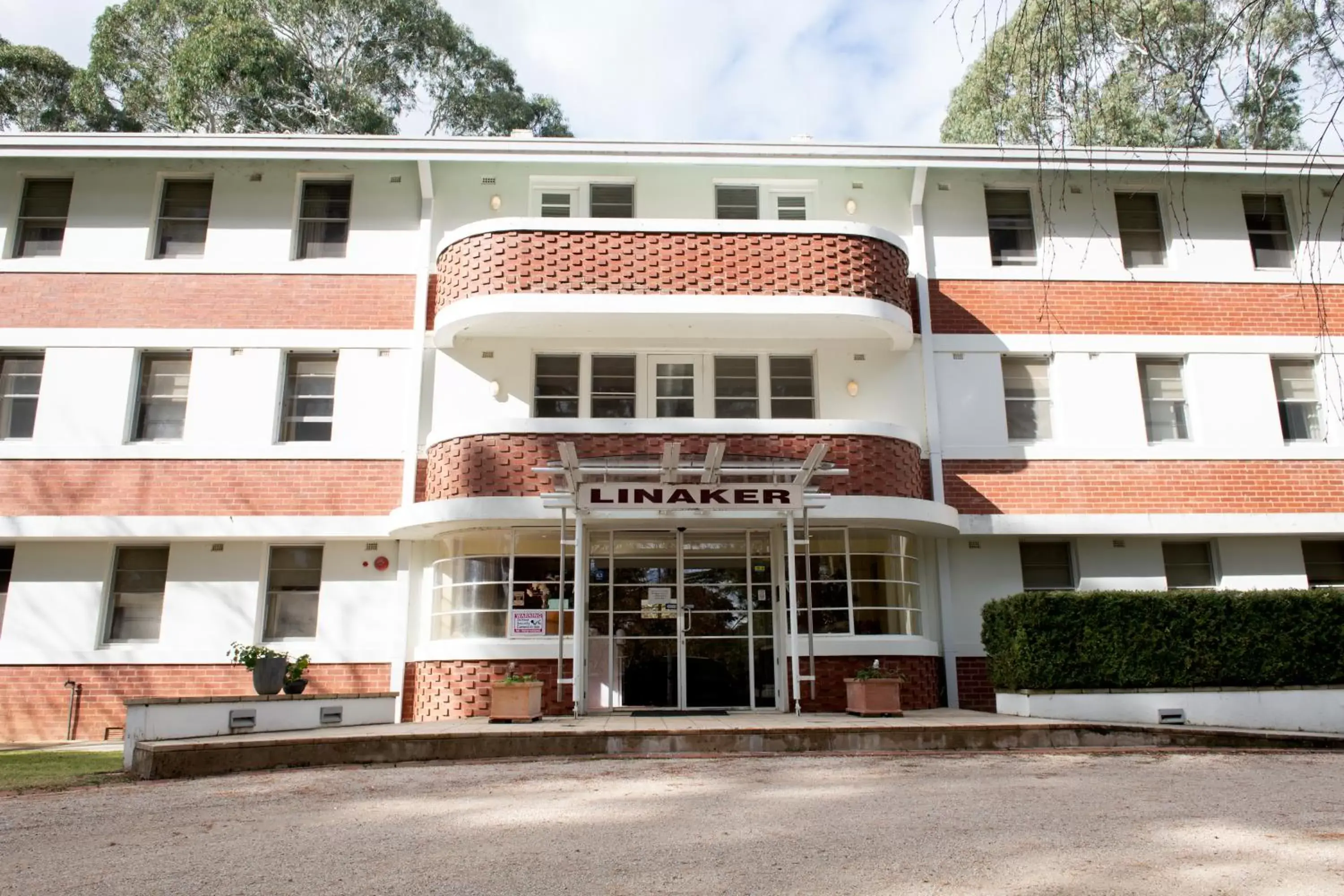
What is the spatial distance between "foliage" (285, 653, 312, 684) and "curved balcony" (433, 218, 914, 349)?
5242 mm

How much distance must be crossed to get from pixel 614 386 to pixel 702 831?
10260 millimetres

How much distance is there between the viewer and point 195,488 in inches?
623

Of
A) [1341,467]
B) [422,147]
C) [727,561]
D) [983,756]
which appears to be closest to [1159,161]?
[1341,467]

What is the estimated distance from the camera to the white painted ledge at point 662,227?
1575 centimetres

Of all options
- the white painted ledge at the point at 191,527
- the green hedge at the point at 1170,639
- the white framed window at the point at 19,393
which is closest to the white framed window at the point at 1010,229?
the green hedge at the point at 1170,639

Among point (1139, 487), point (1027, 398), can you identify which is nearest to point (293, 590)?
point (1027, 398)

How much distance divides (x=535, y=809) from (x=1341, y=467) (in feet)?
49.4

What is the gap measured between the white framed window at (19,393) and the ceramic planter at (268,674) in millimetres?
6027

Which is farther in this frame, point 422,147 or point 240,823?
point 422,147

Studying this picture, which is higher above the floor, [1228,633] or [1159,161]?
[1159,161]

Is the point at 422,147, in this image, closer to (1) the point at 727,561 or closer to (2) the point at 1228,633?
(1) the point at 727,561

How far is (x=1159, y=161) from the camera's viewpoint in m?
16.2

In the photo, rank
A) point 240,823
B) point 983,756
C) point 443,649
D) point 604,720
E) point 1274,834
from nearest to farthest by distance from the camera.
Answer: point 1274,834 < point 240,823 < point 983,756 < point 604,720 < point 443,649

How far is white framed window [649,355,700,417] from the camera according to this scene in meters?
16.4
